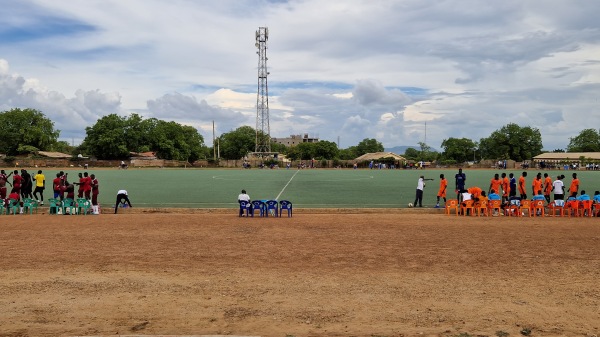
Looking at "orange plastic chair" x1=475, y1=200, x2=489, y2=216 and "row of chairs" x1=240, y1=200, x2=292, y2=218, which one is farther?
"orange plastic chair" x1=475, y1=200, x2=489, y2=216

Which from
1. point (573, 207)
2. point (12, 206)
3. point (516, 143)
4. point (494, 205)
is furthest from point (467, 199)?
point (516, 143)

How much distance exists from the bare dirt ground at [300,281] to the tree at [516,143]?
11271 centimetres

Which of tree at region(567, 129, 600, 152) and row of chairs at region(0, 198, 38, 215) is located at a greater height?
tree at region(567, 129, 600, 152)

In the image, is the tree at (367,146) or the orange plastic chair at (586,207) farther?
the tree at (367,146)

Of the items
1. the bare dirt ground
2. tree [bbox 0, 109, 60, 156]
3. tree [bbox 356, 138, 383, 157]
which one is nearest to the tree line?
tree [bbox 0, 109, 60, 156]

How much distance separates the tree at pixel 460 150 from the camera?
13195 centimetres

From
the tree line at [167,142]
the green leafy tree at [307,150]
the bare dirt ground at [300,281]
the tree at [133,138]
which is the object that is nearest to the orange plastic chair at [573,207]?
the bare dirt ground at [300,281]

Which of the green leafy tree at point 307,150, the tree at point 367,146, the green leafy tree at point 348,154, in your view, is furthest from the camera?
the tree at point 367,146

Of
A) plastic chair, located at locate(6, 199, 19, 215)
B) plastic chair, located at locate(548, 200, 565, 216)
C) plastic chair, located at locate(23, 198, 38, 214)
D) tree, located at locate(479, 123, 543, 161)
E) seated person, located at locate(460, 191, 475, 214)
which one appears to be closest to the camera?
plastic chair, located at locate(548, 200, 565, 216)

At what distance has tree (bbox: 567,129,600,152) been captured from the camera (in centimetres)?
13288

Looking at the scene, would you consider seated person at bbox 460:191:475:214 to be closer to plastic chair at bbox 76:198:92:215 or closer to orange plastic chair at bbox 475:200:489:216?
orange plastic chair at bbox 475:200:489:216

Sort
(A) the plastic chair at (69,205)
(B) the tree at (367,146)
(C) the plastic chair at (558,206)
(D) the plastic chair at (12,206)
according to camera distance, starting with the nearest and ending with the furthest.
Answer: (C) the plastic chair at (558,206), (A) the plastic chair at (69,205), (D) the plastic chair at (12,206), (B) the tree at (367,146)

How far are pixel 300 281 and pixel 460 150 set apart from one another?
426 feet

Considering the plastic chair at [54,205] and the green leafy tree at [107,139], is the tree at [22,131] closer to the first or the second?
the green leafy tree at [107,139]
